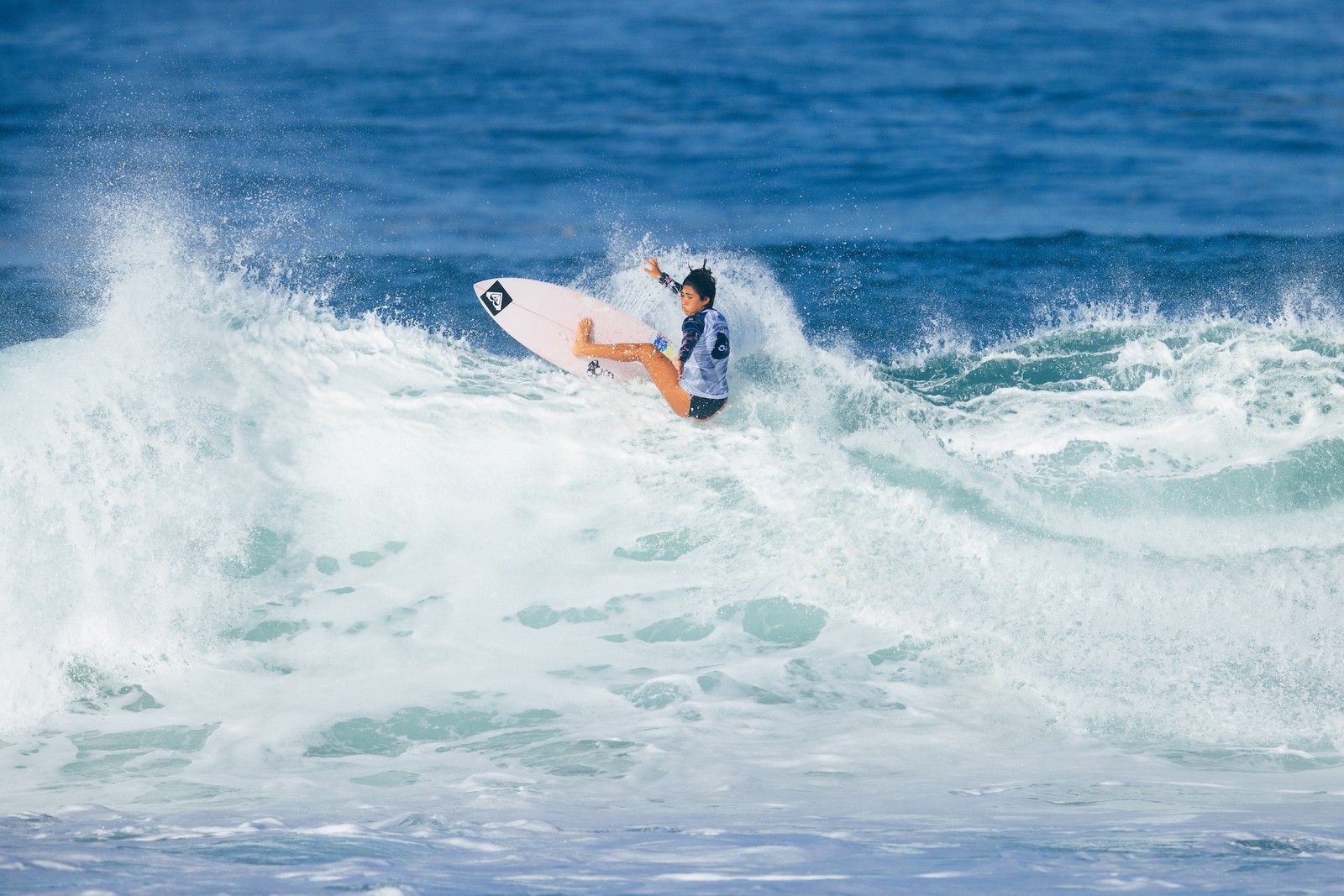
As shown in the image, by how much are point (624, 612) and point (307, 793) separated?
249cm

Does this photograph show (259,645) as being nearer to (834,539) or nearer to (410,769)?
(410,769)

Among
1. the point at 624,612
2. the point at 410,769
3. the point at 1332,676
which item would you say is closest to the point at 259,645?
the point at 410,769

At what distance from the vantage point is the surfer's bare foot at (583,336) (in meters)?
9.14

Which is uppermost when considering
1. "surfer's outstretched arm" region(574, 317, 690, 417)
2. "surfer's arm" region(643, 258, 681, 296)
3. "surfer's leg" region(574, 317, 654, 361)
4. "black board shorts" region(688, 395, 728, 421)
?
"surfer's arm" region(643, 258, 681, 296)

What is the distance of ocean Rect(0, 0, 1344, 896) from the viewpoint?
5320 mm

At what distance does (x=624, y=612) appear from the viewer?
25.3ft

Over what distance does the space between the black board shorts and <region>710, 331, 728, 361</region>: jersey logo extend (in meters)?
0.33

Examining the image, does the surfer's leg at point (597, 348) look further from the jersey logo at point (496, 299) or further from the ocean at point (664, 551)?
the jersey logo at point (496, 299)

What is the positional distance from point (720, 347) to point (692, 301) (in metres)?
0.39

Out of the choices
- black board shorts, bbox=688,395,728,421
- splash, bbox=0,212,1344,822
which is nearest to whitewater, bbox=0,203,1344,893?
splash, bbox=0,212,1344,822

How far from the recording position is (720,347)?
27.7ft

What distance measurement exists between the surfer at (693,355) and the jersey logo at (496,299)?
120 centimetres

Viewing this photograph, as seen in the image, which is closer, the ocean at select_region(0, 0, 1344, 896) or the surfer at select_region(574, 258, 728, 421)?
the ocean at select_region(0, 0, 1344, 896)

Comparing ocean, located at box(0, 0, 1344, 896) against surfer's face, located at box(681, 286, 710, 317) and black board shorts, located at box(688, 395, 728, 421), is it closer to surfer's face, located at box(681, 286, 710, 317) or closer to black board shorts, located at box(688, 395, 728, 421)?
black board shorts, located at box(688, 395, 728, 421)
